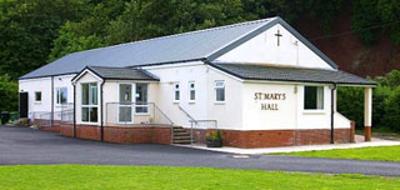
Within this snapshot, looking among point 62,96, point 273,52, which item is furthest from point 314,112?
point 62,96

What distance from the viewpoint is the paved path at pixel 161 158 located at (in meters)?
18.8

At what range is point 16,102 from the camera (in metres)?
52.9

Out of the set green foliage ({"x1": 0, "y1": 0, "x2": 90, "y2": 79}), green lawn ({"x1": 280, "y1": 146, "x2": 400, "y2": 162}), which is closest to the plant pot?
green lawn ({"x1": 280, "y1": 146, "x2": 400, "y2": 162})

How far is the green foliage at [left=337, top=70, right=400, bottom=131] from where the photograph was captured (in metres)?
37.3

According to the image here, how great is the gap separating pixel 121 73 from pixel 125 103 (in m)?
1.85

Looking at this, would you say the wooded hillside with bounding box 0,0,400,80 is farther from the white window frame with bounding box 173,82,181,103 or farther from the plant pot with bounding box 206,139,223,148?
the plant pot with bounding box 206,139,223,148

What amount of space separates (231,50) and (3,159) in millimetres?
12863

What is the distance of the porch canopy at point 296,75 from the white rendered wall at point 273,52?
31 cm

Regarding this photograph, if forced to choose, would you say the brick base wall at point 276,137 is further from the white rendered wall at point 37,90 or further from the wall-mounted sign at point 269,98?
the white rendered wall at point 37,90

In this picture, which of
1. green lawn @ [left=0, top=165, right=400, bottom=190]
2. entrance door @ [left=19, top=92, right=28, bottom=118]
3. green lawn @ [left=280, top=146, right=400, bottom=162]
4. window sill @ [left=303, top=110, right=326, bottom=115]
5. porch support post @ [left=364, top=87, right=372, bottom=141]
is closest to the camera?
green lawn @ [left=0, top=165, right=400, bottom=190]

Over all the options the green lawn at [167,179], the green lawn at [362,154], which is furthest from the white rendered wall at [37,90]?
the green lawn at [167,179]

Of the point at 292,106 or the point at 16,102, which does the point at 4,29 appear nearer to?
the point at 16,102

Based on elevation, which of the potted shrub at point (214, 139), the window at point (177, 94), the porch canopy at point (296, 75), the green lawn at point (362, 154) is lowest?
the green lawn at point (362, 154)

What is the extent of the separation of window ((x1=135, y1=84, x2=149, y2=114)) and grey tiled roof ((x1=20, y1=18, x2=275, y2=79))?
1.62 metres
